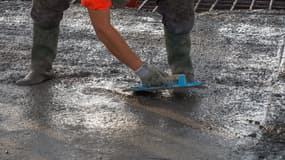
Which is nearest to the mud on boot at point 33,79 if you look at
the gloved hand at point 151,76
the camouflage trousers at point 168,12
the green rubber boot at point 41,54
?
the green rubber boot at point 41,54

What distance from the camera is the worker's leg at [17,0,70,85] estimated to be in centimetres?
485

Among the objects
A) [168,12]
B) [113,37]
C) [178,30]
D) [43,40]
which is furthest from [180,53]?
[43,40]

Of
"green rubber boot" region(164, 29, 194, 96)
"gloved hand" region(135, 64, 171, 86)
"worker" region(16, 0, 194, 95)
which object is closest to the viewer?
"worker" region(16, 0, 194, 95)

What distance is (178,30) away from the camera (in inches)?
189

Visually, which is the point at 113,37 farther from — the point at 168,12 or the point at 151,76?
the point at 168,12

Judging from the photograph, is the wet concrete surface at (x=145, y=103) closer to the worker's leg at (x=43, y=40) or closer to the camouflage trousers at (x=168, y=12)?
the worker's leg at (x=43, y=40)

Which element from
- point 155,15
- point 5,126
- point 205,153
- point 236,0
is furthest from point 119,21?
point 205,153

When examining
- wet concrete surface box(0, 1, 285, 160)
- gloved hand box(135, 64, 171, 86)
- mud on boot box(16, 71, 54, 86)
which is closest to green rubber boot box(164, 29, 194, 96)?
wet concrete surface box(0, 1, 285, 160)

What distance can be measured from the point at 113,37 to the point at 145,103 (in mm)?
558

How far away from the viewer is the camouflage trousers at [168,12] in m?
4.73

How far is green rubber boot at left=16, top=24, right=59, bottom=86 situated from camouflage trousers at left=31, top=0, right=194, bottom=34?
13cm

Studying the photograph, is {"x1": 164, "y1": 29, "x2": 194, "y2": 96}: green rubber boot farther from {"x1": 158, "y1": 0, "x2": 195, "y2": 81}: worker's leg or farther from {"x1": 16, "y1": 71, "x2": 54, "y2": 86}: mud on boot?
{"x1": 16, "y1": 71, "x2": 54, "y2": 86}: mud on boot

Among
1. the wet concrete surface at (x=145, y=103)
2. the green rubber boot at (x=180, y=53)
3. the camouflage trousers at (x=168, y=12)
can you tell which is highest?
the camouflage trousers at (x=168, y=12)

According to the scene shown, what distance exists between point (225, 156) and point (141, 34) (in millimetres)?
2681
